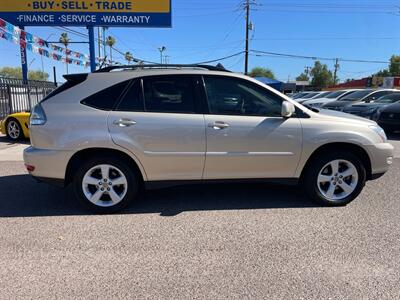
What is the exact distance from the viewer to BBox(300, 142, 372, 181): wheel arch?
457cm

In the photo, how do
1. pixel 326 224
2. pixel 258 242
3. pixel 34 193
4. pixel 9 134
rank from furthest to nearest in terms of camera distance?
pixel 9 134
pixel 34 193
pixel 326 224
pixel 258 242

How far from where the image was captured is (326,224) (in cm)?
408

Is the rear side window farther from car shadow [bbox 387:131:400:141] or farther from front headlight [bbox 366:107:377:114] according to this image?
front headlight [bbox 366:107:377:114]

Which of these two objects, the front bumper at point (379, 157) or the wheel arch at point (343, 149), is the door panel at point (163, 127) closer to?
the wheel arch at point (343, 149)

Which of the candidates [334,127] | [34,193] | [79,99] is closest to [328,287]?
[334,127]

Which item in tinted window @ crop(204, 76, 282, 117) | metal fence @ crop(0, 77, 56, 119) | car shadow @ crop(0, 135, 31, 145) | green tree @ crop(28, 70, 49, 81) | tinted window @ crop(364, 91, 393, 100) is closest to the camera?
tinted window @ crop(204, 76, 282, 117)

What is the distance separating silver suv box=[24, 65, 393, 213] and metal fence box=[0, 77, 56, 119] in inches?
402

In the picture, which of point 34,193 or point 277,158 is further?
point 34,193

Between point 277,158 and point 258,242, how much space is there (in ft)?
4.04

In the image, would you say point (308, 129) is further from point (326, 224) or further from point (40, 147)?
point (40, 147)

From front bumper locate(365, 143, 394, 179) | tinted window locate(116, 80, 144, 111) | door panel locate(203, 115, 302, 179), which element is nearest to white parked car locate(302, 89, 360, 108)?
front bumper locate(365, 143, 394, 179)

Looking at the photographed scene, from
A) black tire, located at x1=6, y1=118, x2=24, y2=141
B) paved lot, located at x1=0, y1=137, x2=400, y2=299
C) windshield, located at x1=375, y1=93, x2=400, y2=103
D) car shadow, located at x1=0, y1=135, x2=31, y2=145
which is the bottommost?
paved lot, located at x1=0, y1=137, x2=400, y2=299

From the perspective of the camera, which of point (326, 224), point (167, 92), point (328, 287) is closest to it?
point (328, 287)

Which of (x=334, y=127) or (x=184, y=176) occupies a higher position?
(x=334, y=127)
